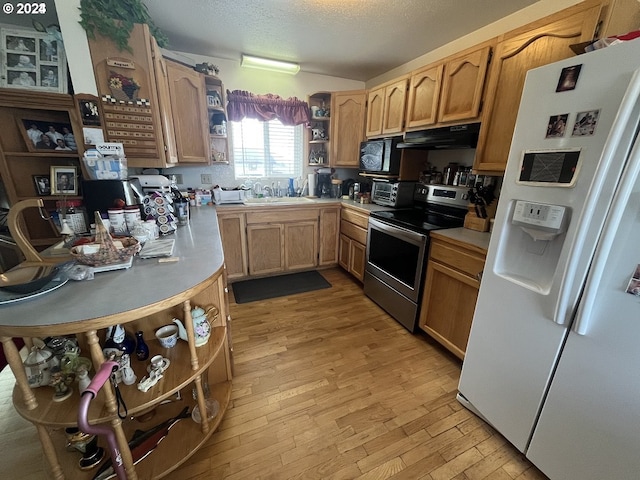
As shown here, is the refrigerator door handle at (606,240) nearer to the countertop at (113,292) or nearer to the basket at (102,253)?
the countertop at (113,292)

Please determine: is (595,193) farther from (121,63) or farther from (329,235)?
(121,63)

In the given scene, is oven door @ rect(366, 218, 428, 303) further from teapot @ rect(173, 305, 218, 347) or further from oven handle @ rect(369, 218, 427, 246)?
teapot @ rect(173, 305, 218, 347)

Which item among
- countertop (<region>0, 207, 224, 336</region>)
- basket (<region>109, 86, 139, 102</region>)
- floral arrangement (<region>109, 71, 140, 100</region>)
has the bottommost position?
countertop (<region>0, 207, 224, 336</region>)

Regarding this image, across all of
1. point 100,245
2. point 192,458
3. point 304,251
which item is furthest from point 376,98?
point 192,458

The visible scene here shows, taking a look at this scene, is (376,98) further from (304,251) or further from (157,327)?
(157,327)

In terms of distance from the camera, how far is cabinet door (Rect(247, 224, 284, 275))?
2.90 m

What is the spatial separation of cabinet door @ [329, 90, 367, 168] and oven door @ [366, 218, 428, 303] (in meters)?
1.09

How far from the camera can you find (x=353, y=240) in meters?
2.99

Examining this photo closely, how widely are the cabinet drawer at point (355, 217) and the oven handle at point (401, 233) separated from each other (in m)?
0.19

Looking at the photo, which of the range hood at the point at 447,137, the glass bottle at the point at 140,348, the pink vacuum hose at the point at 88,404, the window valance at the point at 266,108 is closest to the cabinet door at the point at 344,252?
the range hood at the point at 447,137

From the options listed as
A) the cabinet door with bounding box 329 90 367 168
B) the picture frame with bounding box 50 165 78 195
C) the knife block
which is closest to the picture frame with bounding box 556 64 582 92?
the knife block

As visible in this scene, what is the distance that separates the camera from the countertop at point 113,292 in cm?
77

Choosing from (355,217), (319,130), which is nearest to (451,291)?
(355,217)

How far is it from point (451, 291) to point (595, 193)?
3.42 feet
